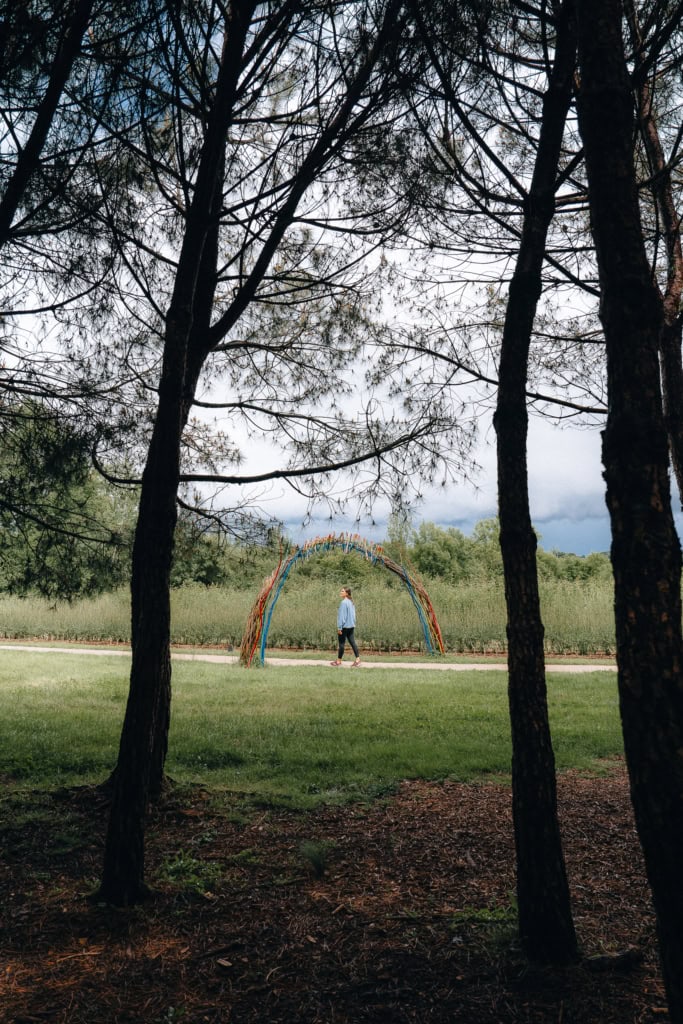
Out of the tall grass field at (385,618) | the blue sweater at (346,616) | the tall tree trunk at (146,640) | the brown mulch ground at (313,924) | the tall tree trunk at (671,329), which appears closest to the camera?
the brown mulch ground at (313,924)

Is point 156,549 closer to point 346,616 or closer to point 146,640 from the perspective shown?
point 146,640

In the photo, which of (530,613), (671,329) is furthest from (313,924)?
(671,329)

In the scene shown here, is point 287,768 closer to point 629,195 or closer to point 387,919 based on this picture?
point 387,919

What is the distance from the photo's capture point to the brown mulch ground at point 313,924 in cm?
246

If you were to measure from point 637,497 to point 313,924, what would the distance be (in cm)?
231

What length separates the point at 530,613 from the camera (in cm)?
285

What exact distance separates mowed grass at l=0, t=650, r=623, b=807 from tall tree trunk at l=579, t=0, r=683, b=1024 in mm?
3413

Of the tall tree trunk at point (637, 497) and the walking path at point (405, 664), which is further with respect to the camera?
the walking path at point (405, 664)

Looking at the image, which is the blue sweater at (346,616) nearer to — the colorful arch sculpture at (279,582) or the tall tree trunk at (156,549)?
the colorful arch sculpture at (279,582)

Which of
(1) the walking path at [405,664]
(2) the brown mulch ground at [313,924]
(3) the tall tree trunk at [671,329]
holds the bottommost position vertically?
(2) the brown mulch ground at [313,924]

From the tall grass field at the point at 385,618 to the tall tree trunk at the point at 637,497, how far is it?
14.3 metres

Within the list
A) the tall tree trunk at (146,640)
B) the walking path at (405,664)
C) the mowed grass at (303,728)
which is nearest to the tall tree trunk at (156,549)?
the tall tree trunk at (146,640)

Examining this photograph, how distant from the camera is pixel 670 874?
168 centimetres

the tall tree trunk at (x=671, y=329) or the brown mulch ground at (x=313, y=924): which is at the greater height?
the tall tree trunk at (x=671, y=329)
